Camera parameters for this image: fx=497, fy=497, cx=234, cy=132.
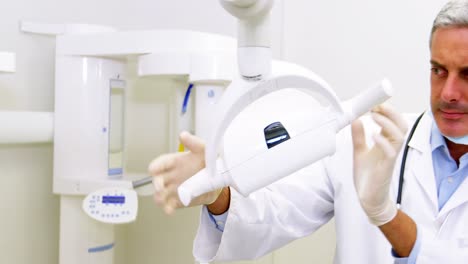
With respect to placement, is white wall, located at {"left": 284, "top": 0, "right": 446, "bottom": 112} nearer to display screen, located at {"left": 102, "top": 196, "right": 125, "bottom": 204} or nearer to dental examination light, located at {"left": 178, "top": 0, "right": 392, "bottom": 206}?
display screen, located at {"left": 102, "top": 196, "right": 125, "bottom": 204}

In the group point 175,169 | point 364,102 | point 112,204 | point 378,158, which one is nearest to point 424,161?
point 378,158

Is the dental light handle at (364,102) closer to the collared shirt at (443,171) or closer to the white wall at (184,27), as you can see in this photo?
the collared shirt at (443,171)

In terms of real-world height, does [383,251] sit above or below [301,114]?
below

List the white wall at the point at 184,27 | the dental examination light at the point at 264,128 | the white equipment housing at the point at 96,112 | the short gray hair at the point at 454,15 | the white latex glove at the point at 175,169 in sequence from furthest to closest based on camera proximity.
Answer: the white wall at the point at 184,27 < the white equipment housing at the point at 96,112 < the short gray hair at the point at 454,15 < the white latex glove at the point at 175,169 < the dental examination light at the point at 264,128

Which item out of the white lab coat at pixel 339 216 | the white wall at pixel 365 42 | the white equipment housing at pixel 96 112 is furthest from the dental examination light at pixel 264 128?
the white wall at pixel 365 42

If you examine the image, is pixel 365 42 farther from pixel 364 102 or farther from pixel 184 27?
pixel 364 102

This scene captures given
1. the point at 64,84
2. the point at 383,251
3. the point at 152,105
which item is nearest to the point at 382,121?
the point at 383,251

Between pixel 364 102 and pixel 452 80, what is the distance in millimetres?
493

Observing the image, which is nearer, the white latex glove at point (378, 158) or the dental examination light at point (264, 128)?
the dental examination light at point (264, 128)

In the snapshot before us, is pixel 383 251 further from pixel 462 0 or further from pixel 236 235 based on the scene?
pixel 462 0

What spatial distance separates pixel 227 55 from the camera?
1.26 m

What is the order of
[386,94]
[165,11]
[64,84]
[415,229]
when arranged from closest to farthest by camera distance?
1. [386,94]
2. [415,229]
3. [64,84]
4. [165,11]

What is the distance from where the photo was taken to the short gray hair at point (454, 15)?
1063 millimetres

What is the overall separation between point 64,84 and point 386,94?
101 cm
